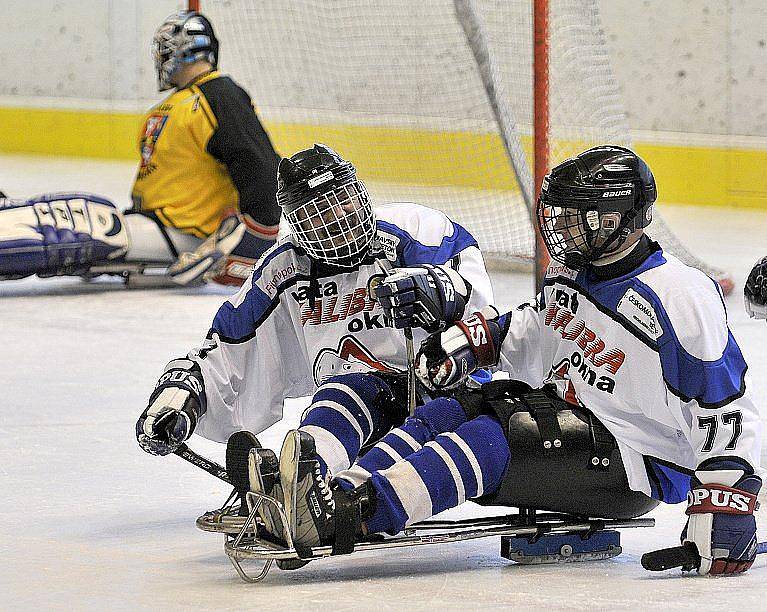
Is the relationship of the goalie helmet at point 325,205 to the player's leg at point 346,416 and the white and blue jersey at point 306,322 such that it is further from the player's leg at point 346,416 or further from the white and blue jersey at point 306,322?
the player's leg at point 346,416

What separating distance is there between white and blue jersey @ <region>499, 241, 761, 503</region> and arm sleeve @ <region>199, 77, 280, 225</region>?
3036 millimetres

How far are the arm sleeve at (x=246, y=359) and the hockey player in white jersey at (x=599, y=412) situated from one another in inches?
16.3

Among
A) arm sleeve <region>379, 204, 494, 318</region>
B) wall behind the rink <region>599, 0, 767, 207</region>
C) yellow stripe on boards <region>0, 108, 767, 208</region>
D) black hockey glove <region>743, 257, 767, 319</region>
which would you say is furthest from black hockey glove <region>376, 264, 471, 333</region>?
wall behind the rink <region>599, 0, 767, 207</region>

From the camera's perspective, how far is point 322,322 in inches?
118

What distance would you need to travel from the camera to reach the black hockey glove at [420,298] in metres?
2.67

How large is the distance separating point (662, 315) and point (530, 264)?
351 centimetres

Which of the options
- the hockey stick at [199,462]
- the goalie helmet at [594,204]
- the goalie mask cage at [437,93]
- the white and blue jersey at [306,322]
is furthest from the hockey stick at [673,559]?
the goalie mask cage at [437,93]

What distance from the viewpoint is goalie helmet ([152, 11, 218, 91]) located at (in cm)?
578

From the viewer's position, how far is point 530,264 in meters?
6.07

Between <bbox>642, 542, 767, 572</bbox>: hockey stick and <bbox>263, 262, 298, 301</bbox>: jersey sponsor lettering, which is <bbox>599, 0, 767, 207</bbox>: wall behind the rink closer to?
<bbox>263, 262, 298, 301</bbox>: jersey sponsor lettering

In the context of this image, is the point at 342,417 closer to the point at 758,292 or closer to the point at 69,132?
the point at 758,292

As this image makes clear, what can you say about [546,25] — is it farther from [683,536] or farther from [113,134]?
[113,134]

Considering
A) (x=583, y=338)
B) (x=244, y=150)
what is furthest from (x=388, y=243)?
(x=244, y=150)

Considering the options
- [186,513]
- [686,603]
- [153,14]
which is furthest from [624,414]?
[153,14]
